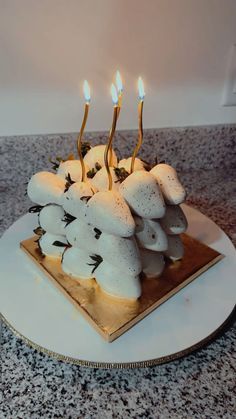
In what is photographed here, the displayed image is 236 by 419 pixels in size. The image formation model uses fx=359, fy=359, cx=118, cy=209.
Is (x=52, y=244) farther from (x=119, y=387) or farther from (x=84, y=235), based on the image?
(x=119, y=387)

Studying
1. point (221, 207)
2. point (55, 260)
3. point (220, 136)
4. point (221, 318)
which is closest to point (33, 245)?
point (55, 260)

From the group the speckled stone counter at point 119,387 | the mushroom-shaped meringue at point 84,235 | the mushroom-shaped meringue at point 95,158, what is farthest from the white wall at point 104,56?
the speckled stone counter at point 119,387

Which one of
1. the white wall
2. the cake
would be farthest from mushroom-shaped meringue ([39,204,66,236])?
the white wall

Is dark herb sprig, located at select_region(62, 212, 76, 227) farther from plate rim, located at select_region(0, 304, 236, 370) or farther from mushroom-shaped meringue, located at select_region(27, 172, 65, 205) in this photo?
plate rim, located at select_region(0, 304, 236, 370)

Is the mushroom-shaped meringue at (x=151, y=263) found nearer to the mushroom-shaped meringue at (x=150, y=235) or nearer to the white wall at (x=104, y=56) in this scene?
the mushroom-shaped meringue at (x=150, y=235)

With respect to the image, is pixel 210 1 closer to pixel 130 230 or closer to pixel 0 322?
pixel 130 230

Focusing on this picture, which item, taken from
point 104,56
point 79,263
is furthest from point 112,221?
point 104,56
